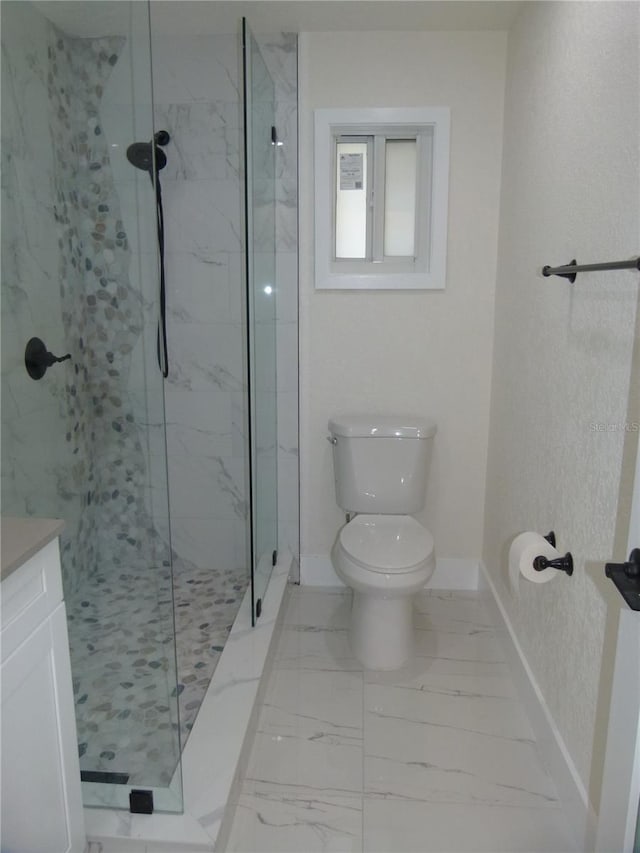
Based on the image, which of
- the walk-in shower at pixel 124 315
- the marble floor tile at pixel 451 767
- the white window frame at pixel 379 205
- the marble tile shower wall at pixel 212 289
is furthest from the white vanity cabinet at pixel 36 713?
the white window frame at pixel 379 205

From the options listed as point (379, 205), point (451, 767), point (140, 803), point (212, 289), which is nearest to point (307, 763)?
point (451, 767)

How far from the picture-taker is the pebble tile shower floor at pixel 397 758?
1.61 m

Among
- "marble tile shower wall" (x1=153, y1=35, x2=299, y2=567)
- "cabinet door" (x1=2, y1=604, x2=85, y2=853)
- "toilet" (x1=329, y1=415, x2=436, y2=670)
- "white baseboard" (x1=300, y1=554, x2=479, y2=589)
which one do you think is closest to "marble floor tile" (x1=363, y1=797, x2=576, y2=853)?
"toilet" (x1=329, y1=415, x2=436, y2=670)

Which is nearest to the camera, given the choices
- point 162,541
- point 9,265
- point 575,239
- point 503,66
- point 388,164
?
point 575,239

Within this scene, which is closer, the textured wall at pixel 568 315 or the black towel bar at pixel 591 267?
the black towel bar at pixel 591 267

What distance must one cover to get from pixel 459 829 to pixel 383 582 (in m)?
0.77

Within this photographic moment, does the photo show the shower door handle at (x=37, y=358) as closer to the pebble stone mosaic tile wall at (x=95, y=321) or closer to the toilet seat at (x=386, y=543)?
the pebble stone mosaic tile wall at (x=95, y=321)

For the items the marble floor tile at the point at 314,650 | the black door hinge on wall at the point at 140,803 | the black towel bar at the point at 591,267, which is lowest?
the marble floor tile at the point at 314,650

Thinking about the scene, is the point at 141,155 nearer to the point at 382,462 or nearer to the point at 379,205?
the point at 379,205

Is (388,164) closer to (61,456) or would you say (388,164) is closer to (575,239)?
(575,239)

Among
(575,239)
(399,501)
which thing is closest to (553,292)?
(575,239)

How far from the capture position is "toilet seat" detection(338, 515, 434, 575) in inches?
87.4

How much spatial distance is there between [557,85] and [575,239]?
0.54 metres

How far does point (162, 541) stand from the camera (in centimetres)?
201
